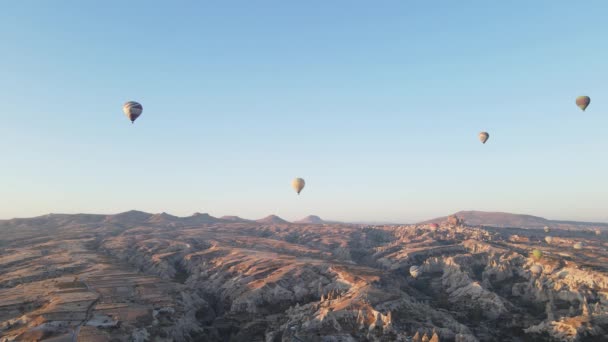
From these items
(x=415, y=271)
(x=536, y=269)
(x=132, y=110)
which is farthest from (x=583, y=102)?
(x=132, y=110)

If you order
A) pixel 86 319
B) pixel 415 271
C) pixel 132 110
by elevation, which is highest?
pixel 132 110

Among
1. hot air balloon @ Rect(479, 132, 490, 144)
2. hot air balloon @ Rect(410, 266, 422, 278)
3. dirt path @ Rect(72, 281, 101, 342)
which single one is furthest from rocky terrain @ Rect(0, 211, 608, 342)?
hot air balloon @ Rect(479, 132, 490, 144)

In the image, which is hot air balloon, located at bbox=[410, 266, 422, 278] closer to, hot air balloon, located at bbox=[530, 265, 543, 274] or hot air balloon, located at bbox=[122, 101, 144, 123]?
hot air balloon, located at bbox=[530, 265, 543, 274]

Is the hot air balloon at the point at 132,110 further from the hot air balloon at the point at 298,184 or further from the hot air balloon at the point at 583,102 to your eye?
the hot air balloon at the point at 583,102

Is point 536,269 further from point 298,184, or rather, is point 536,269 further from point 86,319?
point 86,319

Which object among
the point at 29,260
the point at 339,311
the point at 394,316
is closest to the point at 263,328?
the point at 339,311

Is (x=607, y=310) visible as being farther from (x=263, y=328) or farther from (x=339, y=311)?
(x=263, y=328)
